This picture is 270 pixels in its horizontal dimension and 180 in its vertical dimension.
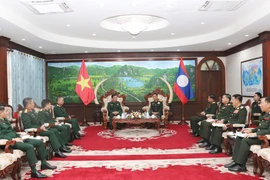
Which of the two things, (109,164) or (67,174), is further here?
(109,164)

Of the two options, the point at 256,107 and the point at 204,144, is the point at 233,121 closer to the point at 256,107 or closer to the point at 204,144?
the point at 204,144

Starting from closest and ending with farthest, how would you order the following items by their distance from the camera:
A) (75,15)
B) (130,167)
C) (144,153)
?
(130,167), (144,153), (75,15)

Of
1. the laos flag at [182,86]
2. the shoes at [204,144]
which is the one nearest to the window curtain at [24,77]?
the laos flag at [182,86]

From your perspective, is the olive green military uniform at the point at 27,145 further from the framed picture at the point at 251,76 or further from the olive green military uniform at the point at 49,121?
the framed picture at the point at 251,76

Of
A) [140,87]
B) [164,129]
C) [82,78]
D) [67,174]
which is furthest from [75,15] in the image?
[140,87]

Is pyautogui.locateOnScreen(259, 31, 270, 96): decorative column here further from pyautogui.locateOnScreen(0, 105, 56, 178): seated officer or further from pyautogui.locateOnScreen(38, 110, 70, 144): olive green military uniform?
pyautogui.locateOnScreen(0, 105, 56, 178): seated officer

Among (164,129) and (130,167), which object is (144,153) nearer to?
(130,167)

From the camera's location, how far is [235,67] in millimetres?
10742

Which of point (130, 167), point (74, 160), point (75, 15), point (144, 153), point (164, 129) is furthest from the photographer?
point (164, 129)

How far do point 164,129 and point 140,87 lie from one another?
9.68ft

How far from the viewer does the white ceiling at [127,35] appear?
6.06 meters

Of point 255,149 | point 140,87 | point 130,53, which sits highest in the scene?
point 130,53

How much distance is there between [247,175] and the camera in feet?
14.4

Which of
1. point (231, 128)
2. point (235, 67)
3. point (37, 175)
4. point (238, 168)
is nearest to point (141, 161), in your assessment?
point (238, 168)
